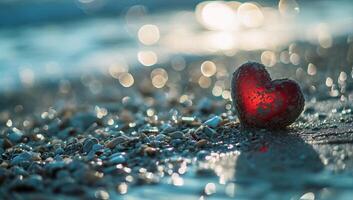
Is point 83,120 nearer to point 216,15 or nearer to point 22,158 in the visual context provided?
point 22,158

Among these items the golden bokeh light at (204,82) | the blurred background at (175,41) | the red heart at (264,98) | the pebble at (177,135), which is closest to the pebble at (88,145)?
the pebble at (177,135)

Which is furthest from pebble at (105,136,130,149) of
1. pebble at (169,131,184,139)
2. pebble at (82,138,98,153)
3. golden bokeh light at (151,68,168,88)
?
golden bokeh light at (151,68,168,88)

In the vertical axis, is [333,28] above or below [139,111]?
above

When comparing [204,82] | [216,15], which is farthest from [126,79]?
[216,15]

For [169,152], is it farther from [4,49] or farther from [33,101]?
[4,49]

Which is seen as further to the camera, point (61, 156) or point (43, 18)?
point (43, 18)

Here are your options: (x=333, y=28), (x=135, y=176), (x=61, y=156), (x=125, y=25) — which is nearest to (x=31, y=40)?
(x=125, y=25)
